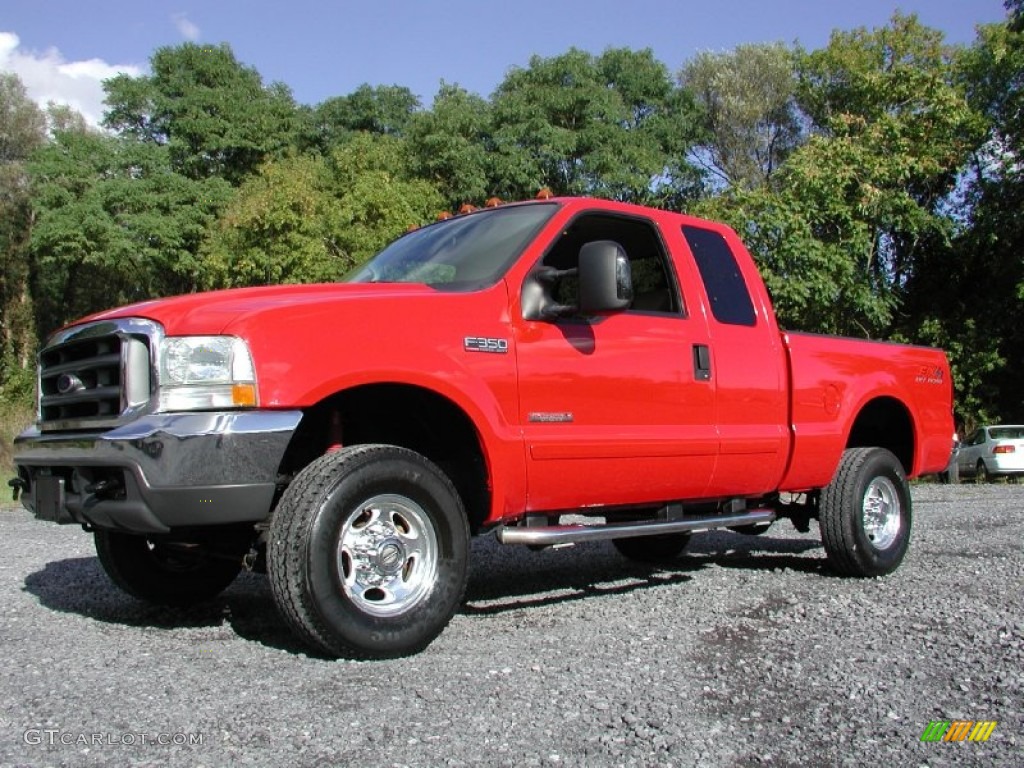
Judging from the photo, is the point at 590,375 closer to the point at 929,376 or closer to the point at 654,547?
the point at 654,547

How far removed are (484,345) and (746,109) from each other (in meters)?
34.8

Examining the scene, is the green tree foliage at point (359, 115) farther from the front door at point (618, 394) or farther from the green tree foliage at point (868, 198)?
the front door at point (618, 394)

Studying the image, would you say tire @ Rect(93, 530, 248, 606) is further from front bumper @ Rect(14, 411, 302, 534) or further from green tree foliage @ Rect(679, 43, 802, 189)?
green tree foliage @ Rect(679, 43, 802, 189)

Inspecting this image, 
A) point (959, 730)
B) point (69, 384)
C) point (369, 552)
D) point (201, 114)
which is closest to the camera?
point (959, 730)

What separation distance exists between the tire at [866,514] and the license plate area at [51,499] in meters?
4.35

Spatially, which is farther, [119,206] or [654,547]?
[119,206]

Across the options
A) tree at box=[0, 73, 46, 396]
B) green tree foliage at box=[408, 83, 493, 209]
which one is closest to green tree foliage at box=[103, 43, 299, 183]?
tree at box=[0, 73, 46, 396]

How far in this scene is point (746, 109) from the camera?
36750 mm

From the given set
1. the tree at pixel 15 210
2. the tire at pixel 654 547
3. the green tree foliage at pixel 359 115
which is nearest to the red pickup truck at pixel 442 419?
the tire at pixel 654 547

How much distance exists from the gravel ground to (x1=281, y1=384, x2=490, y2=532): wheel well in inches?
28.3

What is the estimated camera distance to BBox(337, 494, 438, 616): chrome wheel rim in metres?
4.11

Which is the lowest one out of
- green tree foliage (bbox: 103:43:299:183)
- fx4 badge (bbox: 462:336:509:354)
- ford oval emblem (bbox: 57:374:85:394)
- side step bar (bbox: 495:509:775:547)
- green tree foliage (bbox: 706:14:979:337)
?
side step bar (bbox: 495:509:775:547)

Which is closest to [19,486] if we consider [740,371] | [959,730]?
[740,371]

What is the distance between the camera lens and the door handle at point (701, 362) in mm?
5457
